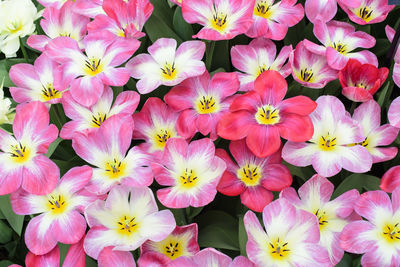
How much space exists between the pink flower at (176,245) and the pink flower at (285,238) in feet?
0.28

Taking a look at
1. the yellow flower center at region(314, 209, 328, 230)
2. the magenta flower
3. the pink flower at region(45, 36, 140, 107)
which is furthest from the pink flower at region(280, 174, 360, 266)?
the magenta flower

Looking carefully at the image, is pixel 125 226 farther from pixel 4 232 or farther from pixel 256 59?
pixel 256 59

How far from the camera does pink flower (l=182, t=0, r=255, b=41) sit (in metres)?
0.77

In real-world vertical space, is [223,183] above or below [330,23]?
below

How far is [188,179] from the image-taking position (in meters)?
0.67

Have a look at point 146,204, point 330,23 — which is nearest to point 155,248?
point 146,204

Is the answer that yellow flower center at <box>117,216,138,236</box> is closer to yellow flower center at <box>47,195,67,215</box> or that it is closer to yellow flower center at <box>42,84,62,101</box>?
yellow flower center at <box>47,195,67,215</box>

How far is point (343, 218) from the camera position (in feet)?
2.22

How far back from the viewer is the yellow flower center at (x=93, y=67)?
759 mm

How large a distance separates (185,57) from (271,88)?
0.15 metres

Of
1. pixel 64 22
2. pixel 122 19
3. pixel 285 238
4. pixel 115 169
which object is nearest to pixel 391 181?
pixel 285 238

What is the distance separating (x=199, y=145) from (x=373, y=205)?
246 mm

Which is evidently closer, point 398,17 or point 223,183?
point 223,183

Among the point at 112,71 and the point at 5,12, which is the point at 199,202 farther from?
the point at 5,12
